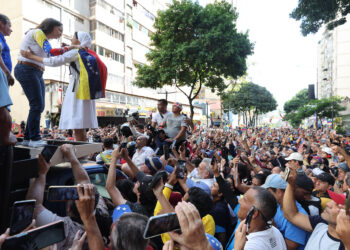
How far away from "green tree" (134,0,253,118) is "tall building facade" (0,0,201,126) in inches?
249

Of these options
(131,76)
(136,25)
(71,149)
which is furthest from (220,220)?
(136,25)

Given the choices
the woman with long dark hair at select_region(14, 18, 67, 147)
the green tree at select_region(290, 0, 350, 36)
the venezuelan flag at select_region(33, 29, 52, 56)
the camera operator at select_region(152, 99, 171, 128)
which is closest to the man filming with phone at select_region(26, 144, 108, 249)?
the woman with long dark hair at select_region(14, 18, 67, 147)

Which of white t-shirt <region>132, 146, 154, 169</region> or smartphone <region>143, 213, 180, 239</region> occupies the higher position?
smartphone <region>143, 213, 180, 239</region>

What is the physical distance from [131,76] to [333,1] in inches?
1147

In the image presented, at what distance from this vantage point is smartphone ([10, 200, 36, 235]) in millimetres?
1399

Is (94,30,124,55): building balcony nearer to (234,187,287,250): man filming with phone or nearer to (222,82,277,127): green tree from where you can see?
(222,82,277,127): green tree

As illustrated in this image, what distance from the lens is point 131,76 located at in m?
37.0

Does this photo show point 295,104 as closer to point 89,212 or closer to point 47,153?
point 47,153

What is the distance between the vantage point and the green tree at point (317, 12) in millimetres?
10484

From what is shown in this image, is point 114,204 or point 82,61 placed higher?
point 82,61

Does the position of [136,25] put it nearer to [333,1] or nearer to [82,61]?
[333,1]

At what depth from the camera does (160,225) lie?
1218 mm

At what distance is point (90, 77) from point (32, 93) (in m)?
0.72

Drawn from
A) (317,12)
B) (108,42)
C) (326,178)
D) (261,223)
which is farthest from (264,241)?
(108,42)
